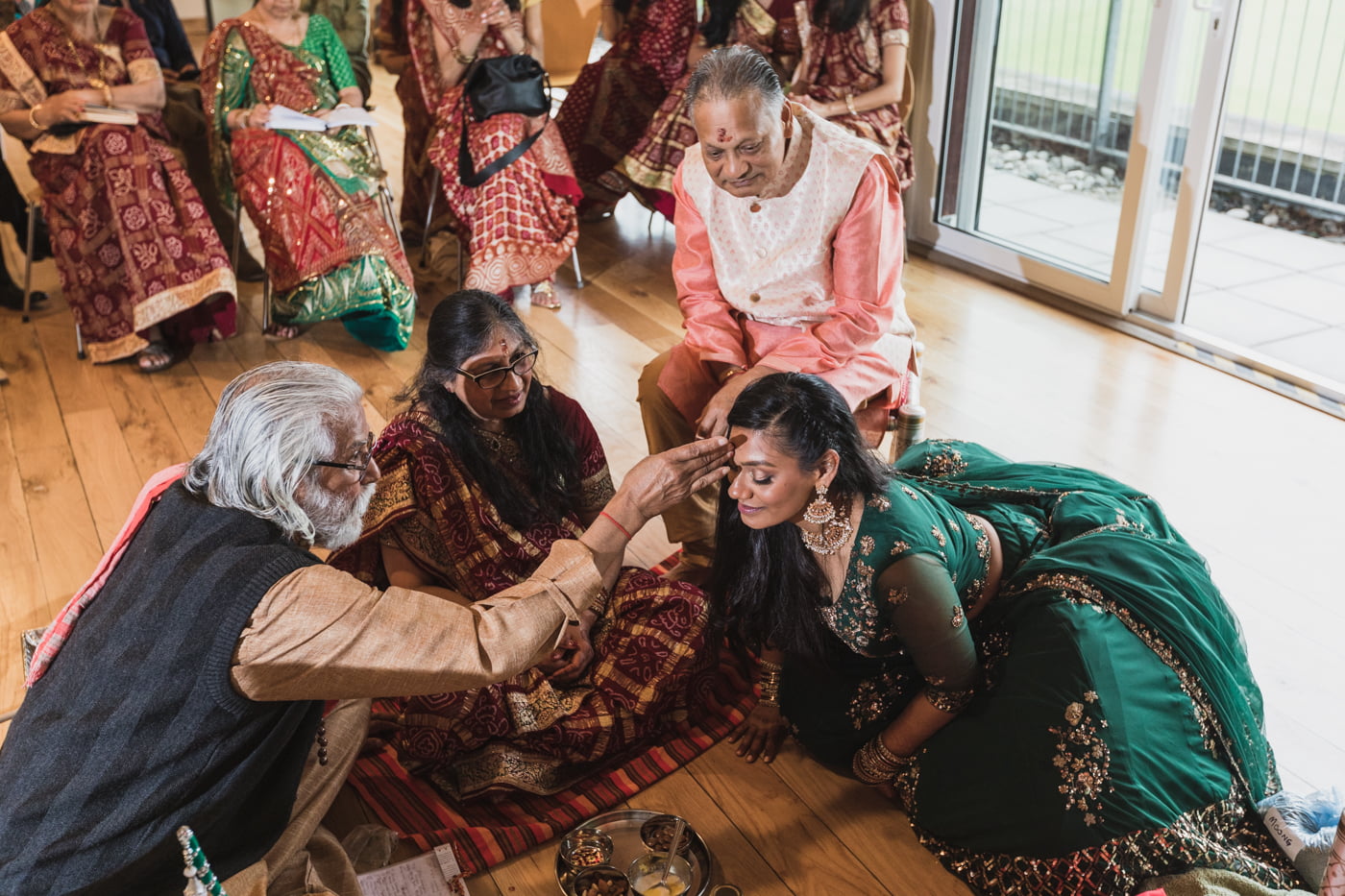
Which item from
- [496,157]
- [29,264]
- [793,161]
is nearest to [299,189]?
[496,157]

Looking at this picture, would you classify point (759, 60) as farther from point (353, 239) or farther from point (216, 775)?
point (353, 239)

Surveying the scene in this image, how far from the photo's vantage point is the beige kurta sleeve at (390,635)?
5.08ft

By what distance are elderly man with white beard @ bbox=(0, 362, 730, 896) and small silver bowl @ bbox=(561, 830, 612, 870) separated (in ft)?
1.48

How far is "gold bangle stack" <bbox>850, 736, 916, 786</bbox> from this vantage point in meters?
2.18

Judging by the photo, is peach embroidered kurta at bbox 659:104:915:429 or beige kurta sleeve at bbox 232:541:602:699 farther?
peach embroidered kurta at bbox 659:104:915:429

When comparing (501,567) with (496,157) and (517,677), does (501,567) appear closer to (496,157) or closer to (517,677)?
(517,677)

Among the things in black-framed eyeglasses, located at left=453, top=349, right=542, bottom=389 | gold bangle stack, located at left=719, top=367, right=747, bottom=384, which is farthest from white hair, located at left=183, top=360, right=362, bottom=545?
gold bangle stack, located at left=719, top=367, right=747, bottom=384

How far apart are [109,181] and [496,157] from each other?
1378 mm

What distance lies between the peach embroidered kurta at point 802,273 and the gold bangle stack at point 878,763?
75 centimetres

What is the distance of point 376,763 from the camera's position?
2.38 meters

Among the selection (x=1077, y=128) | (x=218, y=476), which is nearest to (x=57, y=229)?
(x=218, y=476)

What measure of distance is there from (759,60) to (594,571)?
112 cm

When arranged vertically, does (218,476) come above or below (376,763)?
above

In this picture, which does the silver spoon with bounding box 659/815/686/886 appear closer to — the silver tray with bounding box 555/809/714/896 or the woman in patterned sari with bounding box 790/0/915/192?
the silver tray with bounding box 555/809/714/896
